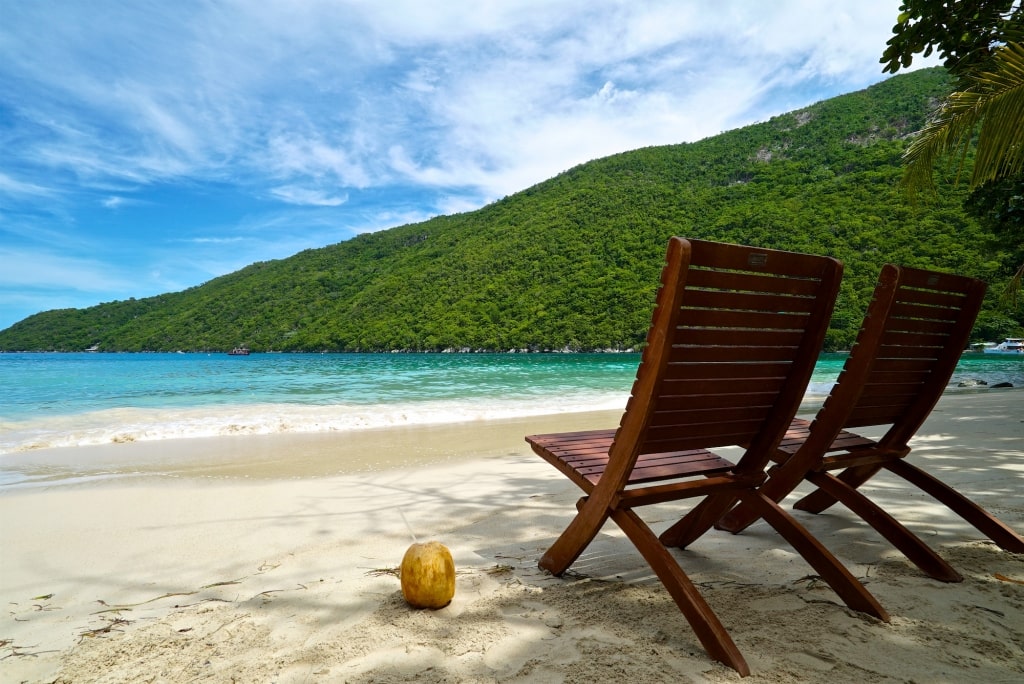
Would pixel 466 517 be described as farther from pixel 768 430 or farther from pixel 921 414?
pixel 921 414

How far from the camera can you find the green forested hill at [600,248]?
36625 mm

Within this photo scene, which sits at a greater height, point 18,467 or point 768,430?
point 768,430

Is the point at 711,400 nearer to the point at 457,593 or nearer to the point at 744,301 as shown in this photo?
the point at 744,301

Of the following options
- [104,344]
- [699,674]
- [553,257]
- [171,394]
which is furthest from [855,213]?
[104,344]

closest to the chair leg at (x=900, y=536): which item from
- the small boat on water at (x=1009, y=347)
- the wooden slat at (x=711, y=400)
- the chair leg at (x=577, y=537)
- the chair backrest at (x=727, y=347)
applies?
the chair backrest at (x=727, y=347)

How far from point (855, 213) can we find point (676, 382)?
45030mm

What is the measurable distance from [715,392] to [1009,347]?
46.1 metres

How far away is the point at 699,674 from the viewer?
5.43 ft

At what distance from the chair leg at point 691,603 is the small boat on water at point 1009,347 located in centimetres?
4490

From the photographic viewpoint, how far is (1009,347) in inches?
1389

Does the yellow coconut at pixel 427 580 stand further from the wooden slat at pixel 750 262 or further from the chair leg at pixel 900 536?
the chair leg at pixel 900 536

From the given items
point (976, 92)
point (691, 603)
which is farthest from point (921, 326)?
point (976, 92)

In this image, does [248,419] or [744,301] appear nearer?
[744,301]

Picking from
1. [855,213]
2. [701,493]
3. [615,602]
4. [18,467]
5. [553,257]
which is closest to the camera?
[701,493]
